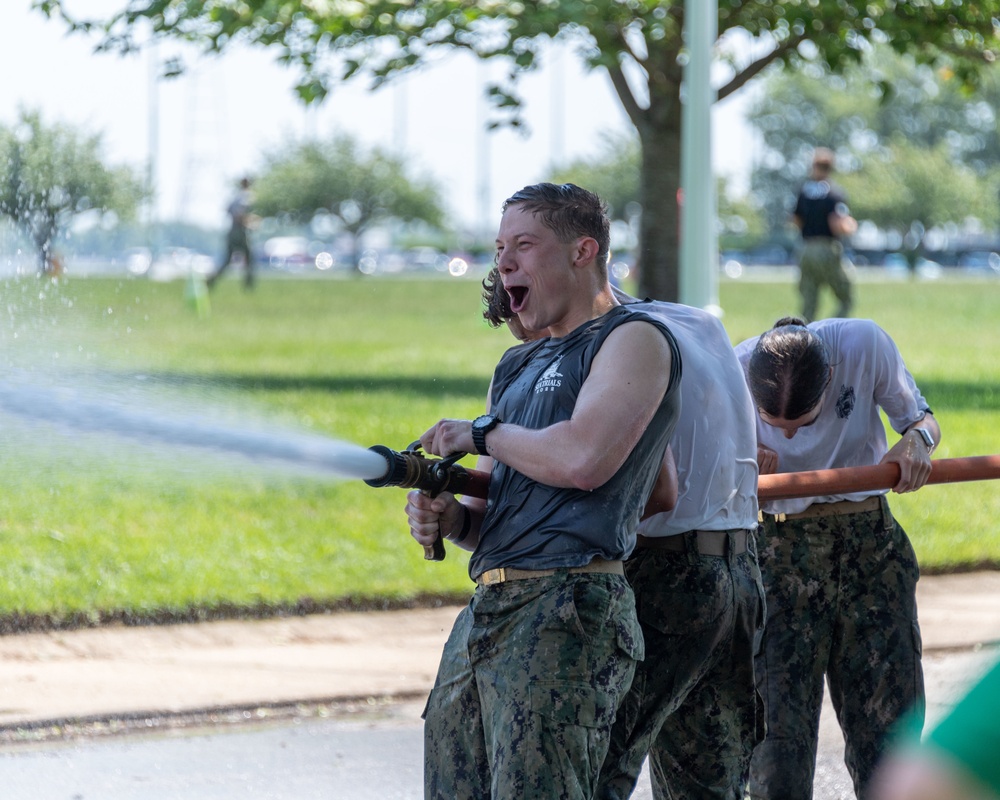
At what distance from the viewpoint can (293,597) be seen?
6.68 m

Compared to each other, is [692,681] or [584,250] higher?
[584,250]

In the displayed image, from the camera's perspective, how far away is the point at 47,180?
890 cm

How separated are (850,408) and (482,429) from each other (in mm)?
1509

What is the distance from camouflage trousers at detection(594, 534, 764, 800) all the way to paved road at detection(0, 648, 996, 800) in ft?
4.46

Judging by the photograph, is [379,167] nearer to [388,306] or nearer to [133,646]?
[388,306]

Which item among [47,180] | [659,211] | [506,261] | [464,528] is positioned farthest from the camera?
[659,211]

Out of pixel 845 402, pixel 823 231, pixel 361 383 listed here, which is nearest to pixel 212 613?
pixel 845 402

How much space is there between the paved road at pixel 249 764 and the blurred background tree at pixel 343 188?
76.6m

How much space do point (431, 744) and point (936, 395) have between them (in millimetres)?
9956

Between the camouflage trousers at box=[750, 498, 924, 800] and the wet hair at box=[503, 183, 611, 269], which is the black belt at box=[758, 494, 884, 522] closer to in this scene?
the camouflage trousers at box=[750, 498, 924, 800]

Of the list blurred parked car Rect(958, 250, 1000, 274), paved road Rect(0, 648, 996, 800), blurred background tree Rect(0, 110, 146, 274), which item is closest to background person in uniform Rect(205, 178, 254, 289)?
blurred background tree Rect(0, 110, 146, 274)

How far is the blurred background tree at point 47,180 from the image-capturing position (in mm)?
8375

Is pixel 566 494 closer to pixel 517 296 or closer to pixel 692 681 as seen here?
pixel 517 296

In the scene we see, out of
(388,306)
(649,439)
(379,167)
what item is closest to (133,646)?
(649,439)
